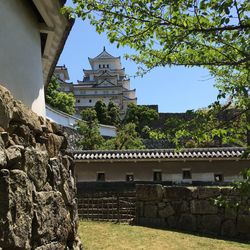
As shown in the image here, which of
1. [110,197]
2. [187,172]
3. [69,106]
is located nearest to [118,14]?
[110,197]

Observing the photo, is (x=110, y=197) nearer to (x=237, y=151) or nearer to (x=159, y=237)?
(x=159, y=237)

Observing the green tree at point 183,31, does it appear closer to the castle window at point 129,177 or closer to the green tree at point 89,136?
the castle window at point 129,177

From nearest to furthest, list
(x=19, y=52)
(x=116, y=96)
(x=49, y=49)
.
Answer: (x=19, y=52) < (x=49, y=49) < (x=116, y=96)

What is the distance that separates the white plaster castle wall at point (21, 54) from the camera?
4.44 m

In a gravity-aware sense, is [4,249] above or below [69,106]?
below

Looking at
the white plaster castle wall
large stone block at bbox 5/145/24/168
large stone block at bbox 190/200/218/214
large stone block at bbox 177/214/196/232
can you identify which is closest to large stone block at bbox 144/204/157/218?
large stone block at bbox 177/214/196/232

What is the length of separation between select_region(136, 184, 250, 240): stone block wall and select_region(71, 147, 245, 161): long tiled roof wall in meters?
5.12

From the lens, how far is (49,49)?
6.59 m

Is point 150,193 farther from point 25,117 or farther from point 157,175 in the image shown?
point 25,117

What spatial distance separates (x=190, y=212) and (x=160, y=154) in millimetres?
6014

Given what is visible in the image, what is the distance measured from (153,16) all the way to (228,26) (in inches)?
30.0

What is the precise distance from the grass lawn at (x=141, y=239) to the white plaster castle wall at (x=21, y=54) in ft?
14.6

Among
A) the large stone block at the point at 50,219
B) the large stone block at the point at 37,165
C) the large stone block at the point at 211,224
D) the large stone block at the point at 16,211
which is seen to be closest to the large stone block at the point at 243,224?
the large stone block at the point at 211,224

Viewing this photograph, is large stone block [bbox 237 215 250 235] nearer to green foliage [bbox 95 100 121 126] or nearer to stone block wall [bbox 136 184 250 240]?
stone block wall [bbox 136 184 250 240]
